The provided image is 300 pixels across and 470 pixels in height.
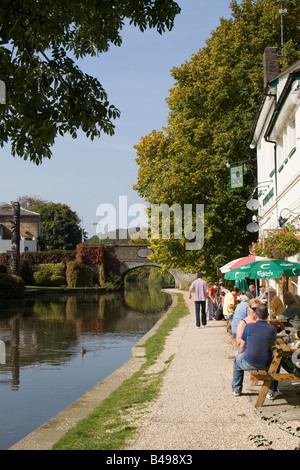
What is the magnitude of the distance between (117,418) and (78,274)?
50.5m

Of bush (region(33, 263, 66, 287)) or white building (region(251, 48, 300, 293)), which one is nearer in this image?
white building (region(251, 48, 300, 293))

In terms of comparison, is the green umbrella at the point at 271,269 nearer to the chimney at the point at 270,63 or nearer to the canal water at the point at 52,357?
the canal water at the point at 52,357

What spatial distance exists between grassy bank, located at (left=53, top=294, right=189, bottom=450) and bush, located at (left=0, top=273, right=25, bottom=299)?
3432cm

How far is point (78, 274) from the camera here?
187 feet

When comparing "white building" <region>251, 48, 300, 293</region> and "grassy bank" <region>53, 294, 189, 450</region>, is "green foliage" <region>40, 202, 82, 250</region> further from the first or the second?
"grassy bank" <region>53, 294, 189, 450</region>

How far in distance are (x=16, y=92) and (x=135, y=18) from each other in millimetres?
1783

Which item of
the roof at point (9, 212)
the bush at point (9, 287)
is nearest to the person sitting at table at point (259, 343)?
the bush at point (9, 287)

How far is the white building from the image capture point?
43.4ft

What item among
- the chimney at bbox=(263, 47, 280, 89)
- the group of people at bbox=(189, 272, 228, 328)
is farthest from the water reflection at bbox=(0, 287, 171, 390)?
the chimney at bbox=(263, 47, 280, 89)

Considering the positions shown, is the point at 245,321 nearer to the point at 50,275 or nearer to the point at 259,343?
the point at 259,343

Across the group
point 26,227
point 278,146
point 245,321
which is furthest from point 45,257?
point 245,321

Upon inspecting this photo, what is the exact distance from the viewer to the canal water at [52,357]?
998 centimetres
